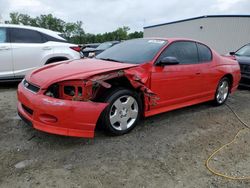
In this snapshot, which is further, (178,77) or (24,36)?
(24,36)

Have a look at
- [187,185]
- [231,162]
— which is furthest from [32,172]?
[231,162]

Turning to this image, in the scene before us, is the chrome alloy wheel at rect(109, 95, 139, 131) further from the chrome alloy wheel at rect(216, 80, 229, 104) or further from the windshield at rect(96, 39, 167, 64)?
the chrome alloy wheel at rect(216, 80, 229, 104)

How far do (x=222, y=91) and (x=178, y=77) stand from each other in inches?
73.6

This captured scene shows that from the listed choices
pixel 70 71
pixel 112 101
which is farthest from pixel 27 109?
pixel 112 101

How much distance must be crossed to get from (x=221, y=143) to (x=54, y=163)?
93.6 inches

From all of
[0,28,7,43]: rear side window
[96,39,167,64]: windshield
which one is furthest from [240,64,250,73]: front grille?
[0,28,7,43]: rear side window

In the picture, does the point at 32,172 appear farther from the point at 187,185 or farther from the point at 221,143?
the point at 221,143

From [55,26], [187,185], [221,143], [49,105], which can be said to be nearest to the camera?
[187,185]

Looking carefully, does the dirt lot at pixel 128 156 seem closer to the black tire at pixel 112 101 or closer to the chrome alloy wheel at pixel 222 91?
the black tire at pixel 112 101

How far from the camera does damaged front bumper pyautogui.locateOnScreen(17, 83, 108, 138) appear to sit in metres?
3.25

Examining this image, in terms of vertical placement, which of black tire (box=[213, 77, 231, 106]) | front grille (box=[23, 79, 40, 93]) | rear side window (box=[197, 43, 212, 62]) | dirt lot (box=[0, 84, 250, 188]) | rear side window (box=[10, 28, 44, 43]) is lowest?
dirt lot (box=[0, 84, 250, 188])

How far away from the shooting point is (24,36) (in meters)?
6.83

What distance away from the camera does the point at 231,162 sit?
10.8 feet

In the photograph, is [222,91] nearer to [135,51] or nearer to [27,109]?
[135,51]
